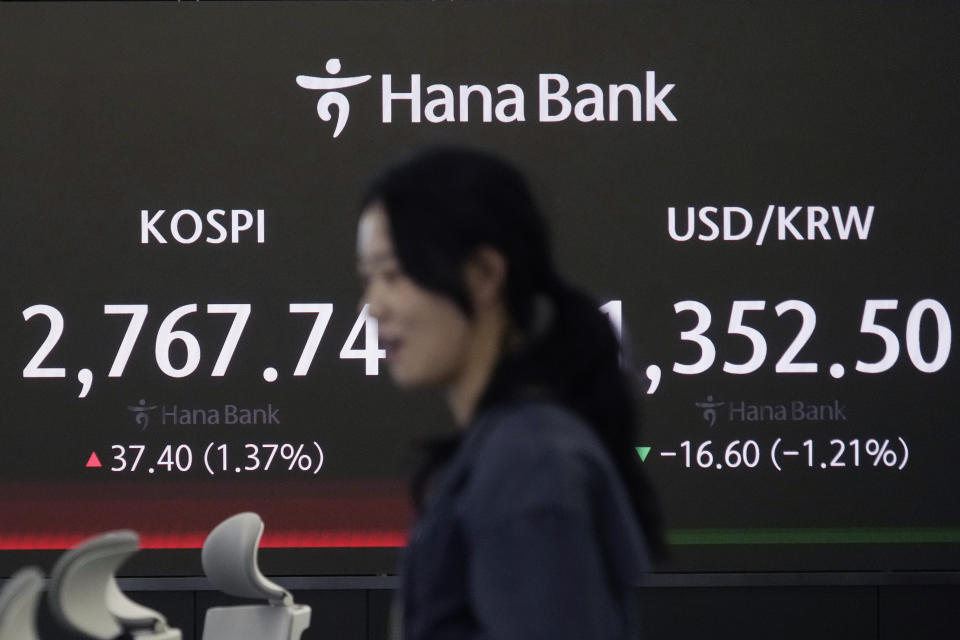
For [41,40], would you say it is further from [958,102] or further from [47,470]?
[958,102]

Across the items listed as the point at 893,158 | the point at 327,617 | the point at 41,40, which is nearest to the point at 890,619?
the point at 893,158

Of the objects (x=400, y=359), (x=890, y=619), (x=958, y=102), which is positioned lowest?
(x=890, y=619)

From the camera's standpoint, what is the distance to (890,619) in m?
5.30

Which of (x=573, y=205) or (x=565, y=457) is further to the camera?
(x=573, y=205)

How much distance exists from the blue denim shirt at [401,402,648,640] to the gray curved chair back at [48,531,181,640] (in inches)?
70.0

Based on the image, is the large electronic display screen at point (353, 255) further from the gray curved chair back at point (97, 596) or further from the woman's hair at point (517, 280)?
the woman's hair at point (517, 280)

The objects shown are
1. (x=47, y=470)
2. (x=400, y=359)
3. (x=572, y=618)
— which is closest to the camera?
(x=572, y=618)

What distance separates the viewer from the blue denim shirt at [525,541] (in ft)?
3.66

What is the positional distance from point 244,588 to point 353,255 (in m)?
1.78

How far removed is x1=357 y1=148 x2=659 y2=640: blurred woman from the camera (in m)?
1.12

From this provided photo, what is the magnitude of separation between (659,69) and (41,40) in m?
2.24

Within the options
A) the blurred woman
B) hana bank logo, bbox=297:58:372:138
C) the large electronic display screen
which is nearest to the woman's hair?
the blurred woman

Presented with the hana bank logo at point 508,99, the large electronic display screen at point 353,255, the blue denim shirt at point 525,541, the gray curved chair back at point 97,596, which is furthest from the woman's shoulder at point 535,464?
Answer: the hana bank logo at point 508,99

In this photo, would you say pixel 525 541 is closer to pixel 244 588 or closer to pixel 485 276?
pixel 485 276
